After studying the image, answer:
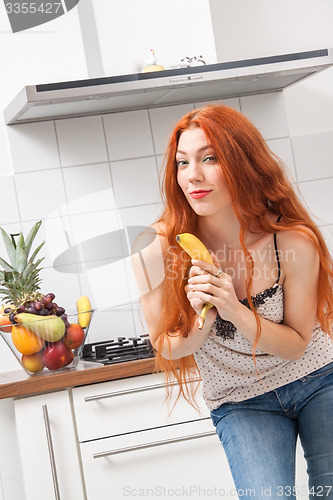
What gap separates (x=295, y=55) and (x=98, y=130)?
0.78 meters

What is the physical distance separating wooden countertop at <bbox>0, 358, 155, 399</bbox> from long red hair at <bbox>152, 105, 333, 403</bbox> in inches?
28.5

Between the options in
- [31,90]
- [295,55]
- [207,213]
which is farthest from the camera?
[295,55]

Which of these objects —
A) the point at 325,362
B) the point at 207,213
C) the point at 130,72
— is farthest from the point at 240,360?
the point at 130,72

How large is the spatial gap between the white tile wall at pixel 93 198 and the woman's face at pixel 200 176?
1281 millimetres

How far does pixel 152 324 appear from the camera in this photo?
1.49 meters

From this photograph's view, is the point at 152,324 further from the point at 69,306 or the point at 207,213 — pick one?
the point at 69,306

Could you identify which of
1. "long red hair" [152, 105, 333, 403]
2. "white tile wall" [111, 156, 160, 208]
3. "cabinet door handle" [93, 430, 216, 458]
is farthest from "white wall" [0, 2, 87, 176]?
"long red hair" [152, 105, 333, 403]

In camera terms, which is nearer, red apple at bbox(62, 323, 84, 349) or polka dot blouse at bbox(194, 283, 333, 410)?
polka dot blouse at bbox(194, 283, 333, 410)

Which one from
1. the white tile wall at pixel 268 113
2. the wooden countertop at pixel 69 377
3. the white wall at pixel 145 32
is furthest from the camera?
the white tile wall at pixel 268 113

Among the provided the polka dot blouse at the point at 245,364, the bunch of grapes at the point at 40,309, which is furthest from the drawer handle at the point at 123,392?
the polka dot blouse at the point at 245,364

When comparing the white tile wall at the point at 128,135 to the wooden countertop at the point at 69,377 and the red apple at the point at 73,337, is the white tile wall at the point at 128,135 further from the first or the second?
the wooden countertop at the point at 69,377

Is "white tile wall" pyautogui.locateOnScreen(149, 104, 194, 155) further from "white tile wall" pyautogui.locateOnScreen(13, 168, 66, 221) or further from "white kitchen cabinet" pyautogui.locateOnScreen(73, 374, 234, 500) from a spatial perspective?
"white kitchen cabinet" pyautogui.locateOnScreen(73, 374, 234, 500)

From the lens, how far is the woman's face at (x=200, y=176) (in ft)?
4.56

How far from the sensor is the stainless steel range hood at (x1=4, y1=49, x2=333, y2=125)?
7.35 ft
